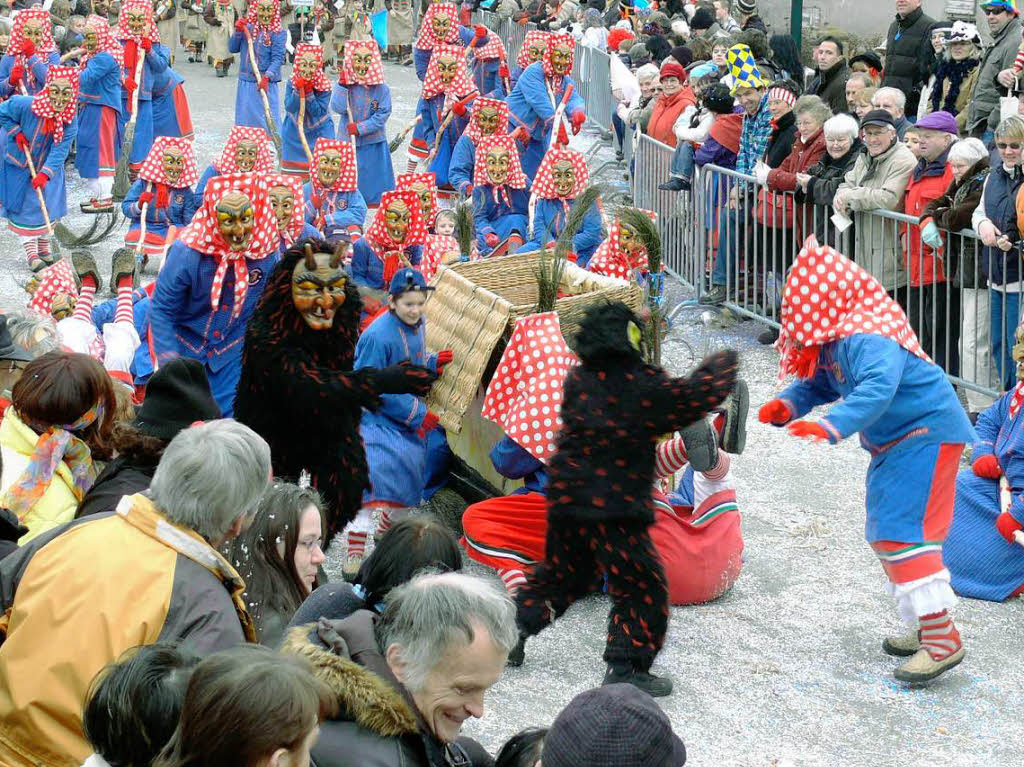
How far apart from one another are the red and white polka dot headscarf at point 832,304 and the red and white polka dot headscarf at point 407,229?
3346 millimetres

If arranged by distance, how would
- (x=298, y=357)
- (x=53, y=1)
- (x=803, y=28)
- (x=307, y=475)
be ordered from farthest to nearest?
(x=803, y=28)
(x=53, y=1)
(x=307, y=475)
(x=298, y=357)

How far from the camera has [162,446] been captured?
4.22 meters

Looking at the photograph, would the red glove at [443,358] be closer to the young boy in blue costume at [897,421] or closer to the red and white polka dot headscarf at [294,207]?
the young boy in blue costume at [897,421]

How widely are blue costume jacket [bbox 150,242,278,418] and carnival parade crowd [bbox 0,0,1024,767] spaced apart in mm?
18

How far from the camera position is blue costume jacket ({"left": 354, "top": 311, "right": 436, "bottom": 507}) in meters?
6.34

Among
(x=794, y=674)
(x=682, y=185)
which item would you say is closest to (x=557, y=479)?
(x=794, y=674)

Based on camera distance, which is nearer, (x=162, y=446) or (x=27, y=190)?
(x=162, y=446)

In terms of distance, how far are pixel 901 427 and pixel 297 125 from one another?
9013 mm

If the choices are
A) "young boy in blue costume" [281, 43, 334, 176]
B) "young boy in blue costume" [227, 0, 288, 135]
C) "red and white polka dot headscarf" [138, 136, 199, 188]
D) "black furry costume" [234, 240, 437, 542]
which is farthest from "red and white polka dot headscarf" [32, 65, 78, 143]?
"black furry costume" [234, 240, 437, 542]

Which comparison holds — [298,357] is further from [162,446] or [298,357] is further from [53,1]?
[53,1]

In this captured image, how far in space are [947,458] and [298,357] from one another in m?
2.52

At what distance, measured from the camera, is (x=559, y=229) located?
9414mm

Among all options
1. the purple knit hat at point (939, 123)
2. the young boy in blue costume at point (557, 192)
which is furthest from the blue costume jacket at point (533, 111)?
the purple knit hat at point (939, 123)

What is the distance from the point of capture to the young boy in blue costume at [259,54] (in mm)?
14602
